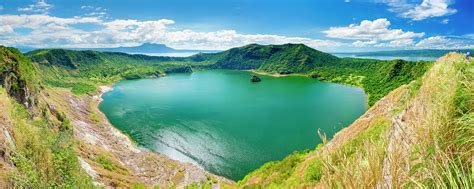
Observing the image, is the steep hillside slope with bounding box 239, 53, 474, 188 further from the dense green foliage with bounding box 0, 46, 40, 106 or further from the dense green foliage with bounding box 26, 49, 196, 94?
the dense green foliage with bounding box 26, 49, 196, 94

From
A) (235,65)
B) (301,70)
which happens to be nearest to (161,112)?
(301,70)

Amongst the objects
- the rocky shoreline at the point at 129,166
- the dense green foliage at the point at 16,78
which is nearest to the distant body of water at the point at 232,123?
the rocky shoreline at the point at 129,166

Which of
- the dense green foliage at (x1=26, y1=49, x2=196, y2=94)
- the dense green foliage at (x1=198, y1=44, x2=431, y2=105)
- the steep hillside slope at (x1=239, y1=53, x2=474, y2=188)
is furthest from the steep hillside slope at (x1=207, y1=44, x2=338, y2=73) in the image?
the steep hillside slope at (x1=239, y1=53, x2=474, y2=188)

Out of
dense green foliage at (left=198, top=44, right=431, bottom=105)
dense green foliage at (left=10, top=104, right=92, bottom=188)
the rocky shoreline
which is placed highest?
dense green foliage at (left=198, top=44, right=431, bottom=105)

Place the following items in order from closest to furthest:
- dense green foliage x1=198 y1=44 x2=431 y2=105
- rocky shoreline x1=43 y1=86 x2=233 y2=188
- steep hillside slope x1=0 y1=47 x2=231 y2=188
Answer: steep hillside slope x1=0 y1=47 x2=231 y2=188 → rocky shoreline x1=43 y1=86 x2=233 y2=188 → dense green foliage x1=198 y1=44 x2=431 y2=105

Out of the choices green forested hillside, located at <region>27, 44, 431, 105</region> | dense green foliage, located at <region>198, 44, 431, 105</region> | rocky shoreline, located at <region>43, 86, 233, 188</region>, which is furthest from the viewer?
green forested hillside, located at <region>27, 44, 431, 105</region>

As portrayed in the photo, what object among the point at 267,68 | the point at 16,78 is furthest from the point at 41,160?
the point at 267,68

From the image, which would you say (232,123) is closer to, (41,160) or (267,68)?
(41,160)

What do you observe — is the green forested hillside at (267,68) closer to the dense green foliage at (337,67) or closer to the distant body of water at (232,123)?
the dense green foliage at (337,67)
